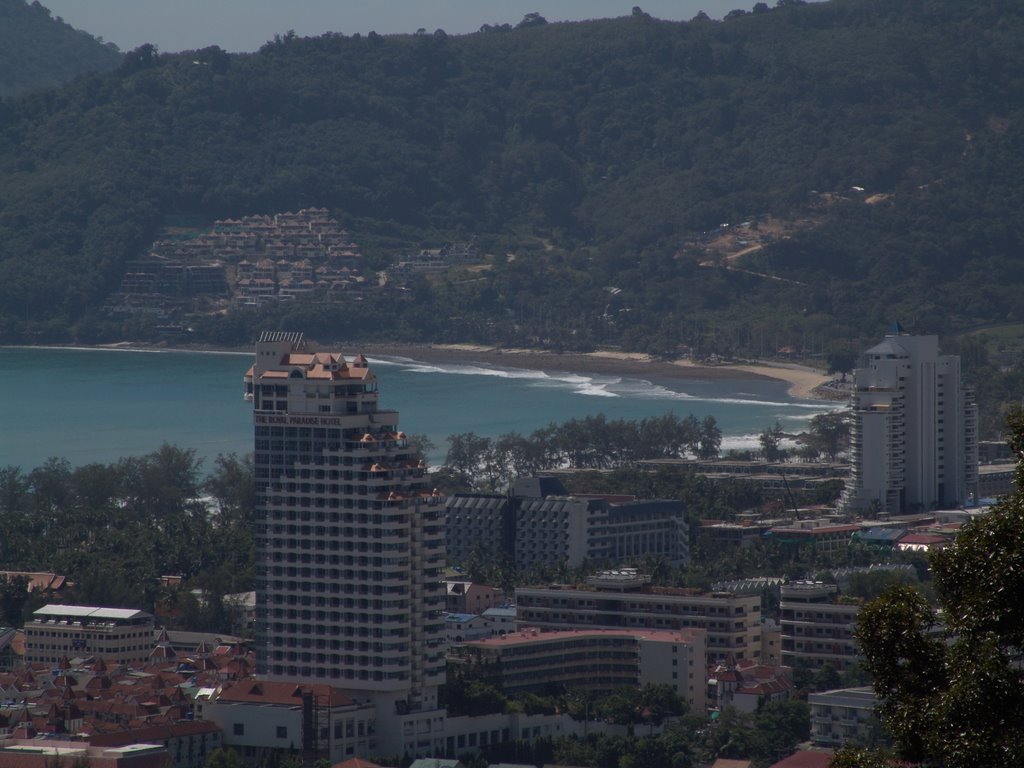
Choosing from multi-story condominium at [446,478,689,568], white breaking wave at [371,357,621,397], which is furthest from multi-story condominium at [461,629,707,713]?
white breaking wave at [371,357,621,397]

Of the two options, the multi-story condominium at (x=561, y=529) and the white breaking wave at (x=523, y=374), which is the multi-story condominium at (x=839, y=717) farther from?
the white breaking wave at (x=523, y=374)

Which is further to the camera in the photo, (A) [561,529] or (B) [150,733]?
(A) [561,529]

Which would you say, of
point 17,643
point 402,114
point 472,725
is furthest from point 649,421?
point 402,114

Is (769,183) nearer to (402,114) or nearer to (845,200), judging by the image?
(845,200)

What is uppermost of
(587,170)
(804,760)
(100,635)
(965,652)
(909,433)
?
(587,170)

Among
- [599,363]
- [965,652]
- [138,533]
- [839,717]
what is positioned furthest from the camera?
[599,363]

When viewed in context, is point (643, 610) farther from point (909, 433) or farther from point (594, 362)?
point (594, 362)

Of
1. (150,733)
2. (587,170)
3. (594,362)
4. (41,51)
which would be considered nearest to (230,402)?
(594,362)

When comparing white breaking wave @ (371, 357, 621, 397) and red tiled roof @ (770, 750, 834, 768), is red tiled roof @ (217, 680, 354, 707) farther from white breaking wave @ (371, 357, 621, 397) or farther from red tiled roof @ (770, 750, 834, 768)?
white breaking wave @ (371, 357, 621, 397)
